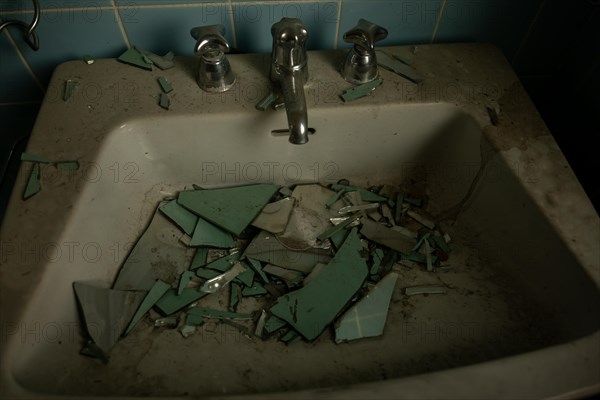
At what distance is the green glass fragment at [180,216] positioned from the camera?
61cm

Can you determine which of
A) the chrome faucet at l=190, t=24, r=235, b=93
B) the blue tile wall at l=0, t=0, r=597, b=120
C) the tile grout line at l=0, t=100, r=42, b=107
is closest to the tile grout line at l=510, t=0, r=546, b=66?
the blue tile wall at l=0, t=0, r=597, b=120

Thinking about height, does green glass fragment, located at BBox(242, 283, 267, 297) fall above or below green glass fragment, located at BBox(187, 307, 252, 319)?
above

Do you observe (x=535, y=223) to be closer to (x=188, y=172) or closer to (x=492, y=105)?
(x=492, y=105)

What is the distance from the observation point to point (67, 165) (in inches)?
20.6

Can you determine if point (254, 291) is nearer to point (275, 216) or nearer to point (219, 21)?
point (275, 216)

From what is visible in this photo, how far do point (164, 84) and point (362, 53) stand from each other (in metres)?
0.30

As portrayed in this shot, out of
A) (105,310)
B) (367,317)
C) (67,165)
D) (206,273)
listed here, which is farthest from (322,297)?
(67,165)

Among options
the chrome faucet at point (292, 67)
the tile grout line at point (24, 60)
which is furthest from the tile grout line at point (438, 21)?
the tile grout line at point (24, 60)

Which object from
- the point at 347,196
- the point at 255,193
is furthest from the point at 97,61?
the point at 347,196

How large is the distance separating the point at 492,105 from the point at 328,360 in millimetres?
445

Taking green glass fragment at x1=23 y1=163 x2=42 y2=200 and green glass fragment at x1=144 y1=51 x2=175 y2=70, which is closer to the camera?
green glass fragment at x1=23 y1=163 x2=42 y2=200

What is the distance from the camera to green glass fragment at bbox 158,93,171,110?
585 mm

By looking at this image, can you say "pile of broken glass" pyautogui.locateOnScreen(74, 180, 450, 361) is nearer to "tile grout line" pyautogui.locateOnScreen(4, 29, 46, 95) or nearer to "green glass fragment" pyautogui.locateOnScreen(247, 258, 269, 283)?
"green glass fragment" pyautogui.locateOnScreen(247, 258, 269, 283)

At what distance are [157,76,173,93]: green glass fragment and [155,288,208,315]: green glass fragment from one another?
301 millimetres
